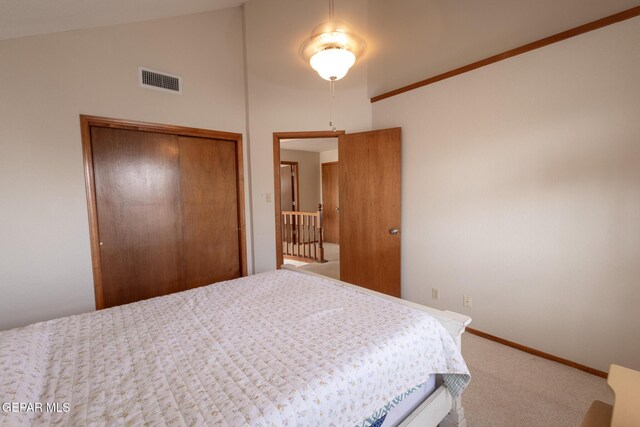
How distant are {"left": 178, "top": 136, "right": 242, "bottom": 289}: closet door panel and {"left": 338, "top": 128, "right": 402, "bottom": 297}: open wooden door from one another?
1.25 m

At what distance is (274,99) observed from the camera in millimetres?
3328

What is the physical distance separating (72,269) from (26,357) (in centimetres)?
157

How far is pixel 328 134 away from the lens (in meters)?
3.38

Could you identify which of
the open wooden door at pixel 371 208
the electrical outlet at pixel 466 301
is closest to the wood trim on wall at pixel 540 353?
the electrical outlet at pixel 466 301

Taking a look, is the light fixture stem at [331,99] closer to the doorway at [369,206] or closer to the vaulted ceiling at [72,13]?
the doorway at [369,206]

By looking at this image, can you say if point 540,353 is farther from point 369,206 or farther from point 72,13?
point 72,13

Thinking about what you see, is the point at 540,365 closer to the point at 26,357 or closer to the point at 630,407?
the point at 630,407

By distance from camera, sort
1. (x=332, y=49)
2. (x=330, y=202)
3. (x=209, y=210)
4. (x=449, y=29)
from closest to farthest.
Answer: (x=332, y=49)
(x=449, y=29)
(x=209, y=210)
(x=330, y=202)

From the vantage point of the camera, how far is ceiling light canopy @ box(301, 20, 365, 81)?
7.92 feet

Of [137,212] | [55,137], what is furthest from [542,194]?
[55,137]

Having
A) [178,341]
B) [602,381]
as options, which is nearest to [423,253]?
[602,381]

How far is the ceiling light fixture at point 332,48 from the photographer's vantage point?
2414 millimetres

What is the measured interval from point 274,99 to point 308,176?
13.3 feet

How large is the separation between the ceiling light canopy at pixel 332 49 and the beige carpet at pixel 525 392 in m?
2.53
